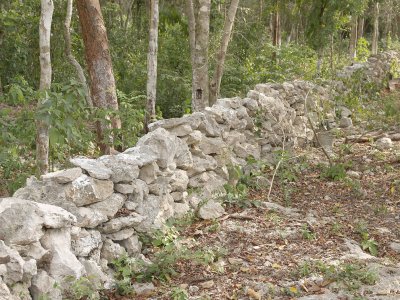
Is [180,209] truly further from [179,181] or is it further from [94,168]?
[94,168]

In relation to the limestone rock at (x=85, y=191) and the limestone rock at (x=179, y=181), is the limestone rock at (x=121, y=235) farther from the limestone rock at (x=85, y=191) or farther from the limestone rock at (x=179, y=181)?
the limestone rock at (x=179, y=181)

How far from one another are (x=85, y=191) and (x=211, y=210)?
76.7 inches

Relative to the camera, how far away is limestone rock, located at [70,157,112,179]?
4480 mm

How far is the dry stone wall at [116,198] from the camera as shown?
3578 millimetres

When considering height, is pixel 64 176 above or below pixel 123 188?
above

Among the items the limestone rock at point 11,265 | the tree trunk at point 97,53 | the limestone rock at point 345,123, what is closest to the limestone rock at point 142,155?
the limestone rock at point 11,265

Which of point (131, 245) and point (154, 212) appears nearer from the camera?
point (131, 245)

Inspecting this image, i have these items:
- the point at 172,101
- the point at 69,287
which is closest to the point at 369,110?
the point at 172,101

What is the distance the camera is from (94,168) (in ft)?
15.0

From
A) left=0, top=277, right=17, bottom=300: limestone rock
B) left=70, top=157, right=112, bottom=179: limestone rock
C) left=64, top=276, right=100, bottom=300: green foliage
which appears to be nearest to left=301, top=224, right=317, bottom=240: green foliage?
left=70, top=157, right=112, bottom=179: limestone rock

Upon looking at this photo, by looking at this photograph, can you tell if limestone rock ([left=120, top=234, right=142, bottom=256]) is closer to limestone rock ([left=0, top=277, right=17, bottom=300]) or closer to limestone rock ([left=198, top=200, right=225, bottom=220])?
limestone rock ([left=198, top=200, right=225, bottom=220])

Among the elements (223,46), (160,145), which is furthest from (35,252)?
(223,46)

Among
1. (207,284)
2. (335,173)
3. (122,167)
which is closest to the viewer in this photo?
(207,284)

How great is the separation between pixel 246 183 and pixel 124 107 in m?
1.90
